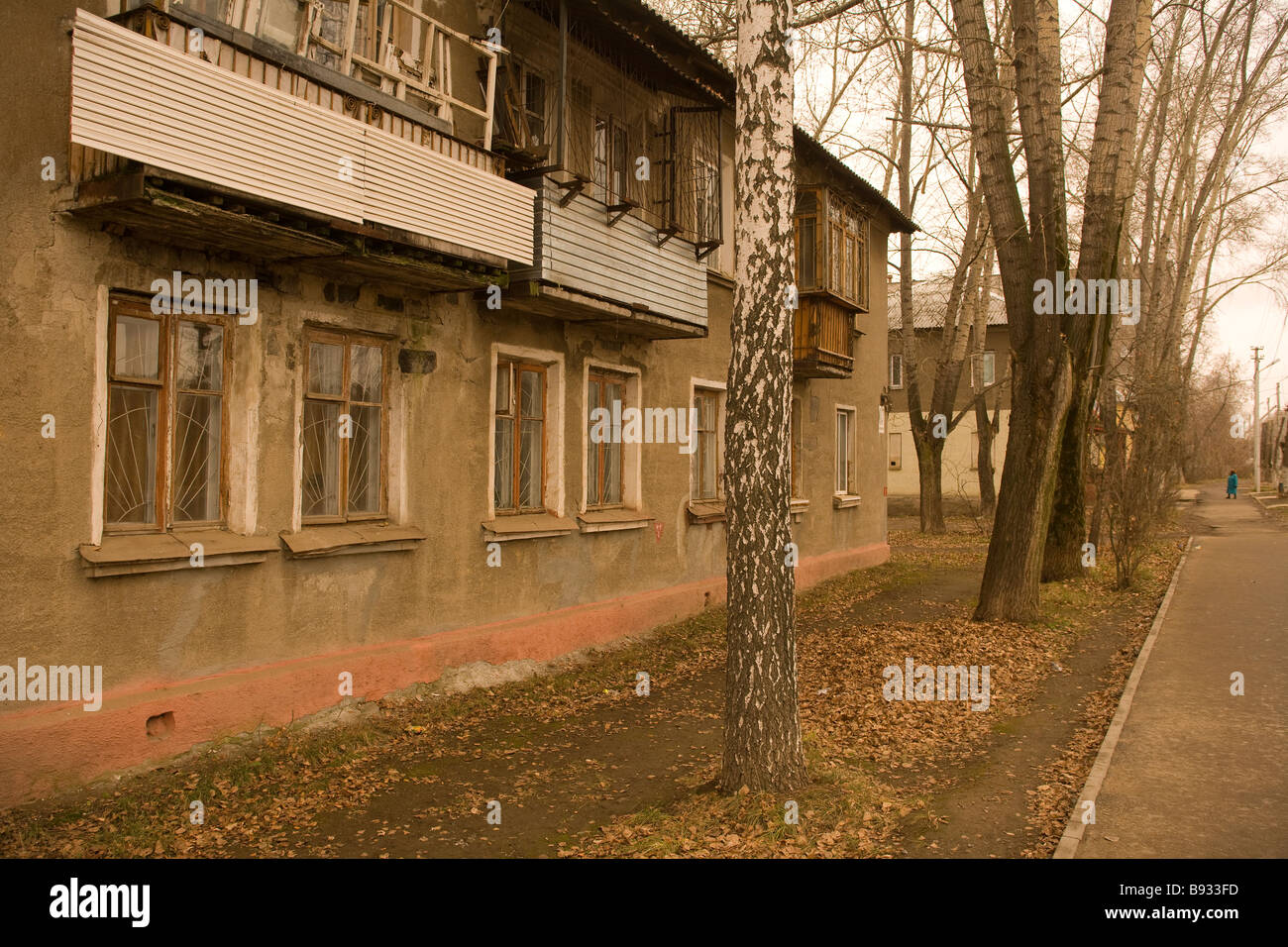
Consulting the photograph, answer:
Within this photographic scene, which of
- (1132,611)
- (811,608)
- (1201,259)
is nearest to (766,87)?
(811,608)

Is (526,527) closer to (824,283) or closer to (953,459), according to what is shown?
(824,283)

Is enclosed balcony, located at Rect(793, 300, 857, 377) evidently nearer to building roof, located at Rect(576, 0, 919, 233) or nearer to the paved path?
building roof, located at Rect(576, 0, 919, 233)

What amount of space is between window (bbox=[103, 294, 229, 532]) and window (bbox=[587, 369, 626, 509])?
15.0ft

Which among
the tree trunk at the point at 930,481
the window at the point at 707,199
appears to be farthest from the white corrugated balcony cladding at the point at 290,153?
the tree trunk at the point at 930,481

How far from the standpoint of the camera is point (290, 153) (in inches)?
248

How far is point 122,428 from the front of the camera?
6160 mm

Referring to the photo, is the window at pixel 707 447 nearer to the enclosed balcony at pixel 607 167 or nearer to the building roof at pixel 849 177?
the enclosed balcony at pixel 607 167

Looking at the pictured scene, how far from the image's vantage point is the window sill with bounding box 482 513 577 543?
899 cm

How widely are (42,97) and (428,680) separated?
5044mm

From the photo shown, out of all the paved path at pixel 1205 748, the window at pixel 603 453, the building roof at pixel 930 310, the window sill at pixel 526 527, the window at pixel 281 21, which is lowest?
the paved path at pixel 1205 748

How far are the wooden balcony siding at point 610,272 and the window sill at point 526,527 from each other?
2.12m

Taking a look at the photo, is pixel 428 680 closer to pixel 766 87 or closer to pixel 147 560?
pixel 147 560

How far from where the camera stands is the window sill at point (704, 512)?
12.6 m

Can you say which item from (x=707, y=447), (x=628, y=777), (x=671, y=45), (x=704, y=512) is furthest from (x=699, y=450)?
(x=628, y=777)
